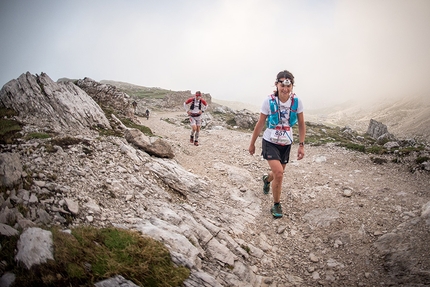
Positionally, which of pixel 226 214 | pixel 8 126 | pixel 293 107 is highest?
pixel 293 107

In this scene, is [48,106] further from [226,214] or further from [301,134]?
[301,134]

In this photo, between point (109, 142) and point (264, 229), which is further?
point (109, 142)

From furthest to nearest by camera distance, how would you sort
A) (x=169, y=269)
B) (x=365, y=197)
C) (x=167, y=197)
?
(x=365, y=197), (x=167, y=197), (x=169, y=269)

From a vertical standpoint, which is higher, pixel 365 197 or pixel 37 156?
pixel 37 156

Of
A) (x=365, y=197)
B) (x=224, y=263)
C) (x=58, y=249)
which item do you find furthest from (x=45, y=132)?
(x=365, y=197)

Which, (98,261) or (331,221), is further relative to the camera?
(331,221)

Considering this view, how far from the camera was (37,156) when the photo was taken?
625 cm

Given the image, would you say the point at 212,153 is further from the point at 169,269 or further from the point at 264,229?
the point at 169,269

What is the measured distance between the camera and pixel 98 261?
11.1 feet

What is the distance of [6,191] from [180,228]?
3911mm

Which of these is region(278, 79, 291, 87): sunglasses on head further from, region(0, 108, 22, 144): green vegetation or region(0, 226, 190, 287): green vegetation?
region(0, 108, 22, 144): green vegetation

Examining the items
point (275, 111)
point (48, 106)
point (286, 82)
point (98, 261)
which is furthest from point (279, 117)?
point (48, 106)

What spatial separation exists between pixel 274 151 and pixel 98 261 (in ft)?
16.8

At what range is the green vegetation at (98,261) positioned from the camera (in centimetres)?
308
